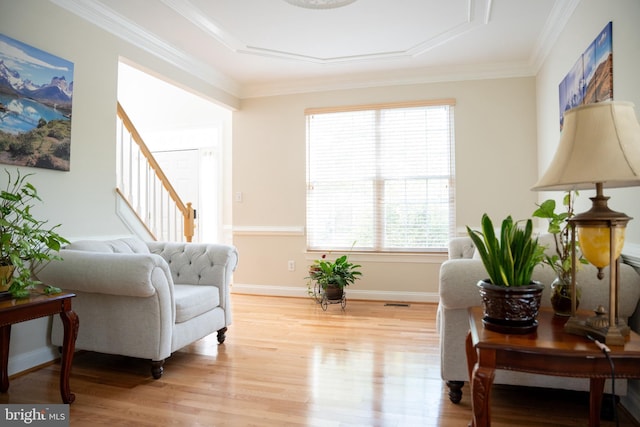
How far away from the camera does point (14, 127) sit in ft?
7.73

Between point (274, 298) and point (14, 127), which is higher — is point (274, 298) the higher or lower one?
the lower one

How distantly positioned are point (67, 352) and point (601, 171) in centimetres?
240

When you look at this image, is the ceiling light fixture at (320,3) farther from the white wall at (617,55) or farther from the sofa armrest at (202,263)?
the sofa armrest at (202,263)

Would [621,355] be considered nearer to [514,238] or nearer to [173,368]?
[514,238]

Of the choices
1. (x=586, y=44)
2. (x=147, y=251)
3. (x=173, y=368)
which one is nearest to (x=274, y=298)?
(x=147, y=251)

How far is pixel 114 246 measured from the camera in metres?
2.78

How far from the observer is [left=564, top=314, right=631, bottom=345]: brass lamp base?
124 cm

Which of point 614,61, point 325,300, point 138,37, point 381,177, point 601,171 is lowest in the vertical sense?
point 325,300

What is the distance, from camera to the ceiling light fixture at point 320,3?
9.52 feet

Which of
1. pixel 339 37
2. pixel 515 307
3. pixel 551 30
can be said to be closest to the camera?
pixel 515 307

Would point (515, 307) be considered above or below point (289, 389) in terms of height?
above

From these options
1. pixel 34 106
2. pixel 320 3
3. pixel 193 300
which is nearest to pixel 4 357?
pixel 193 300

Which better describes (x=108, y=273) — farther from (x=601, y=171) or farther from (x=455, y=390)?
(x=601, y=171)

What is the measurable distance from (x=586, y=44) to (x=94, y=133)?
11.3 feet
